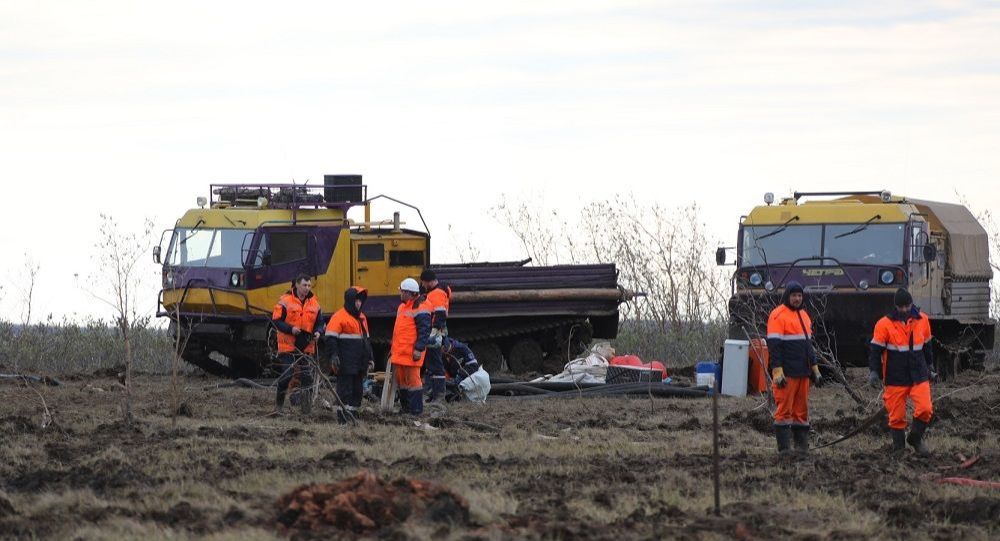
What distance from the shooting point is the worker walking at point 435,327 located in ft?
64.3

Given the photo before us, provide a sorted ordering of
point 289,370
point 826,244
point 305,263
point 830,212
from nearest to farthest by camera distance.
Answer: point 289,370 → point 826,244 → point 830,212 → point 305,263

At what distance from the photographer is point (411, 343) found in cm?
1844

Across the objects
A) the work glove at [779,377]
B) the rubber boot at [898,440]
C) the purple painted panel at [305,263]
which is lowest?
the rubber boot at [898,440]

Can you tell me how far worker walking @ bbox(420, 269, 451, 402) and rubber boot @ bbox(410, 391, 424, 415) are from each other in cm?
96

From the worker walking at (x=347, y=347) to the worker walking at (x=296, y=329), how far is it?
90cm

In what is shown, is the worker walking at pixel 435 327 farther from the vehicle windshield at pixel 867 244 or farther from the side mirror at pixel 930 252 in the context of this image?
the side mirror at pixel 930 252

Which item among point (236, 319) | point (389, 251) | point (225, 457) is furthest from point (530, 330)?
point (225, 457)

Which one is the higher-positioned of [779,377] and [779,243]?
[779,243]

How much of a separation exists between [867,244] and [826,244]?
58cm

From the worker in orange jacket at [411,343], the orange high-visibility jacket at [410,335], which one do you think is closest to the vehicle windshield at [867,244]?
the worker in orange jacket at [411,343]

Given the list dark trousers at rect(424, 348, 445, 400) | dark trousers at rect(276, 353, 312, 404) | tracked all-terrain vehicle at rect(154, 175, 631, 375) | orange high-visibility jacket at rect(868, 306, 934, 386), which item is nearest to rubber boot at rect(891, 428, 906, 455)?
orange high-visibility jacket at rect(868, 306, 934, 386)

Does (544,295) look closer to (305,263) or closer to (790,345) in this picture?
(305,263)

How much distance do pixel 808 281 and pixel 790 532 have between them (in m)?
13.1

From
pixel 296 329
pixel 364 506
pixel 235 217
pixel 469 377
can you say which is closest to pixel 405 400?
pixel 296 329
